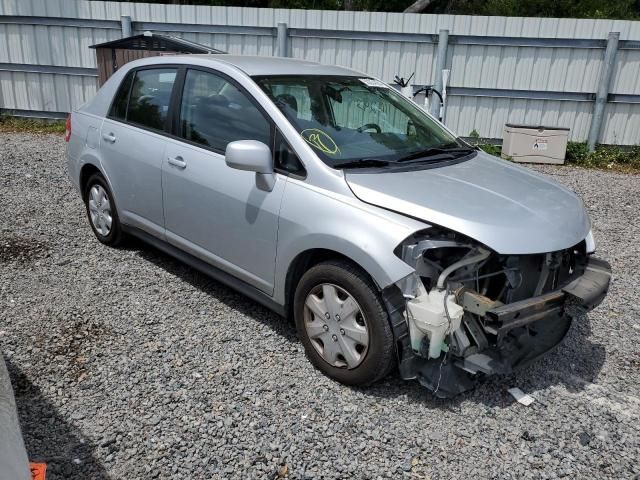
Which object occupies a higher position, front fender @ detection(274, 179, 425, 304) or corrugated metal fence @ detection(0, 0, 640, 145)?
corrugated metal fence @ detection(0, 0, 640, 145)

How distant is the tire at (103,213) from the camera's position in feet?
16.3

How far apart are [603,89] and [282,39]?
541cm

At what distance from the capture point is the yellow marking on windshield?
3.40 metres

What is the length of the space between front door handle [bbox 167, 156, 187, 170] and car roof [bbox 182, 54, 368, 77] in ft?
2.44

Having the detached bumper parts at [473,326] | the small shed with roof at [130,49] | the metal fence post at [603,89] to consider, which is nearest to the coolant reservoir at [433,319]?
the detached bumper parts at [473,326]

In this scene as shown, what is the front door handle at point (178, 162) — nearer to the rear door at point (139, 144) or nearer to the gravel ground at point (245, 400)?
the rear door at point (139, 144)

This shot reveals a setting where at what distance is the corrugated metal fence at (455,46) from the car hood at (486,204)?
6681 millimetres

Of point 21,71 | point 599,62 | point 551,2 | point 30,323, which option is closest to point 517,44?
point 599,62

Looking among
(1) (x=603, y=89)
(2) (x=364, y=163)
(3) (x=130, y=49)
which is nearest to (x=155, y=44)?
(3) (x=130, y=49)

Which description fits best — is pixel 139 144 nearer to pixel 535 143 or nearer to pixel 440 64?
pixel 440 64

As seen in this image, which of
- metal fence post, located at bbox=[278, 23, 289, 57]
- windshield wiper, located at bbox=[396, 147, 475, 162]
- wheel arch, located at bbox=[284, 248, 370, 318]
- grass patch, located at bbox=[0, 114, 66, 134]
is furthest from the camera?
grass patch, located at bbox=[0, 114, 66, 134]

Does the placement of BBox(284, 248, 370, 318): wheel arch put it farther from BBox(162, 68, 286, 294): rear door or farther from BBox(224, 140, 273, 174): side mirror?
BBox(224, 140, 273, 174): side mirror

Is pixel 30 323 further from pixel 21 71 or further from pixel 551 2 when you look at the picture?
pixel 551 2

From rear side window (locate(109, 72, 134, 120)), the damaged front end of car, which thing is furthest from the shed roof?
the damaged front end of car
